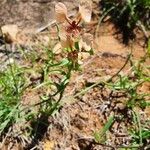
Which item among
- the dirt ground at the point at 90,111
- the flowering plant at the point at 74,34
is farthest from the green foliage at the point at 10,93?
the flowering plant at the point at 74,34

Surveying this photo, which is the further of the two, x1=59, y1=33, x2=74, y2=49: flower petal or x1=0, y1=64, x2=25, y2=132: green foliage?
x1=0, y1=64, x2=25, y2=132: green foliage

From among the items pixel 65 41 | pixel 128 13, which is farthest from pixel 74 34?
pixel 128 13

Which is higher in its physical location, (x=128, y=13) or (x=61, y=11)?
(x=61, y=11)

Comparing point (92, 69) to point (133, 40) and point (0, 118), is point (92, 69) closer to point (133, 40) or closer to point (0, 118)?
point (133, 40)

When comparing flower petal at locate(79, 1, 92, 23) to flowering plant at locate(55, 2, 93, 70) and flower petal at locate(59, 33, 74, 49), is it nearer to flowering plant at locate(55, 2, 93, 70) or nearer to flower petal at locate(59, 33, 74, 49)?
flowering plant at locate(55, 2, 93, 70)

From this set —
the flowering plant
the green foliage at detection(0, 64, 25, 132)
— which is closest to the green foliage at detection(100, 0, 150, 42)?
the green foliage at detection(0, 64, 25, 132)

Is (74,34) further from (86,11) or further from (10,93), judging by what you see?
(10,93)

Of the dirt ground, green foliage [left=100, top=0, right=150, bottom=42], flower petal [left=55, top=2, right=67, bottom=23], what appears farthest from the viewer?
green foliage [left=100, top=0, right=150, bottom=42]

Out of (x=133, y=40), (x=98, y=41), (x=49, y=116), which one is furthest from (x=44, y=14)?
(x=49, y=116)
